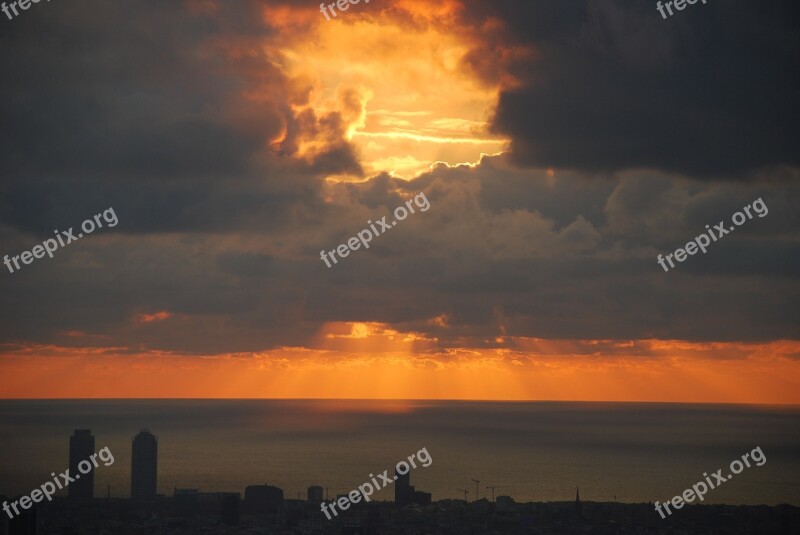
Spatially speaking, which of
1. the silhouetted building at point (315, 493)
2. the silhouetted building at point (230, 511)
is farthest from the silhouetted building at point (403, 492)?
the silhouetted building at point (230, 511)

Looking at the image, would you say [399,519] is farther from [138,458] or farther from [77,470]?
[138,458]

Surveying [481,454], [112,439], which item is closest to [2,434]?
[112,439]

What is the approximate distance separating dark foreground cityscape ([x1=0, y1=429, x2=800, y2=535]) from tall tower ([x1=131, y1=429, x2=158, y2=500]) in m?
17.2

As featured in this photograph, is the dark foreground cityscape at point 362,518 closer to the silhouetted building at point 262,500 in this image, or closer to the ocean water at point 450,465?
the silhouetted building at point 262,500

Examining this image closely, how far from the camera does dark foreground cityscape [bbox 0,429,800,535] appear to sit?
2067 inches

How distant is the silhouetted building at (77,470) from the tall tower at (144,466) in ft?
15.8

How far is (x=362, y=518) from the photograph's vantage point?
59000mm

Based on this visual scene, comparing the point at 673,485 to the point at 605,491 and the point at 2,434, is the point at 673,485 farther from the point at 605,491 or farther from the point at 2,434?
the point at 2,434

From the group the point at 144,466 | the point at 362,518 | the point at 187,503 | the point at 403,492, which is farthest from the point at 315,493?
the point at 362,518

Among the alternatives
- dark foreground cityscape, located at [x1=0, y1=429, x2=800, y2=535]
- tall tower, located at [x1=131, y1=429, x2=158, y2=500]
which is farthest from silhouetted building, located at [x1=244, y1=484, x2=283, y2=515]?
tall tower, located at [x1=131, y1=429, x2=158, y2=500]

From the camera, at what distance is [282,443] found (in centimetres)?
18300

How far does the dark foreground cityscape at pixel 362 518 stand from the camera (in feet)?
172

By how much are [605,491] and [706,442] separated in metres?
91.0

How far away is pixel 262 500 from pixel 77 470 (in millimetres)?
29975
